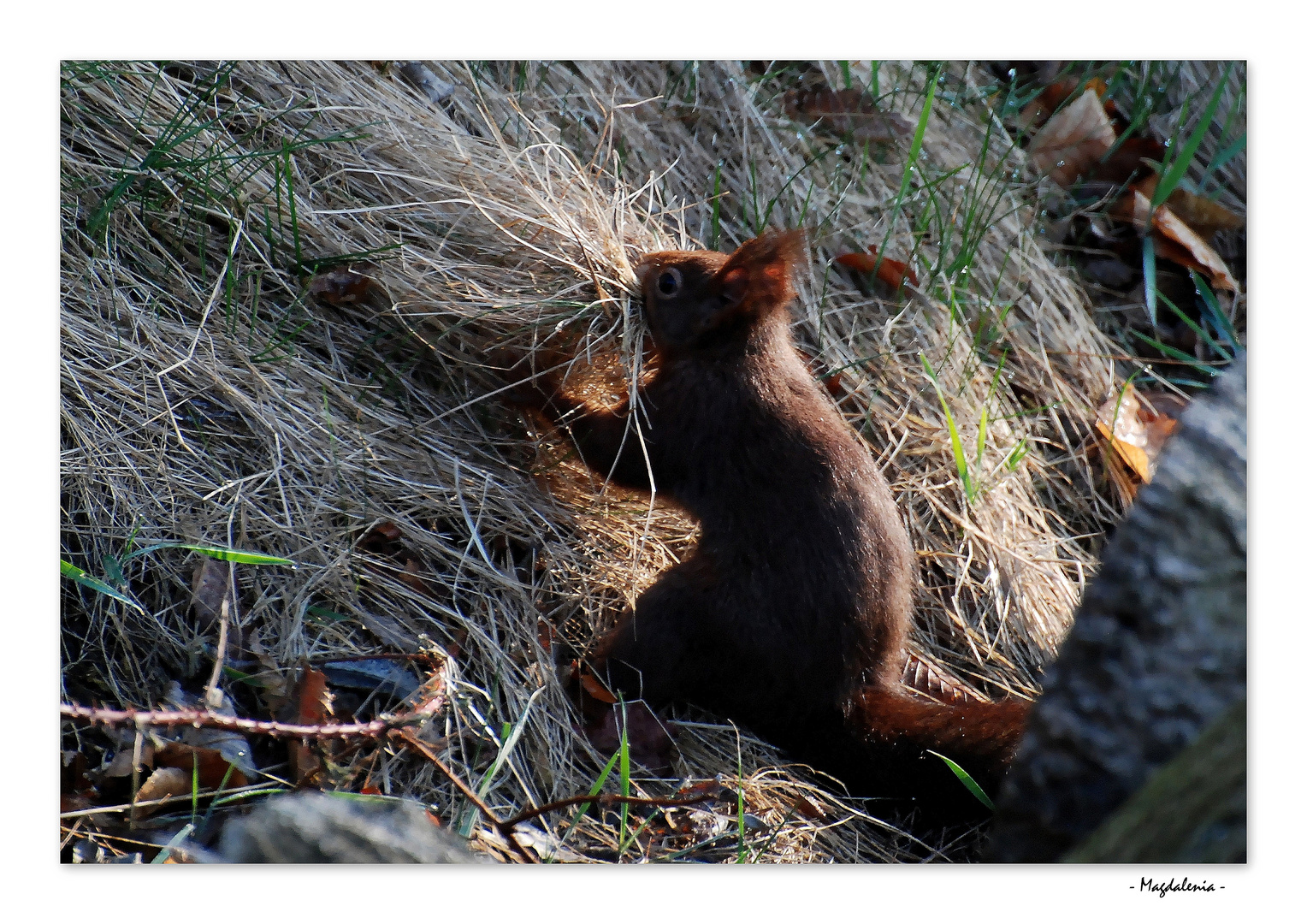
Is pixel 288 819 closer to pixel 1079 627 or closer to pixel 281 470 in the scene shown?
pixel 281 470

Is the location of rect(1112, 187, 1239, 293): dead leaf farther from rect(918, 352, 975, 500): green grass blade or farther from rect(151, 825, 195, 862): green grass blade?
rect(151, 825, 195, 862): green grass blade

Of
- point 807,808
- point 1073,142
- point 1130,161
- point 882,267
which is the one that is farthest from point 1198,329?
point 807,808

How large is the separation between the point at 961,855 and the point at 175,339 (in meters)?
1.74

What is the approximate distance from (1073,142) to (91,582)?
2.32 m

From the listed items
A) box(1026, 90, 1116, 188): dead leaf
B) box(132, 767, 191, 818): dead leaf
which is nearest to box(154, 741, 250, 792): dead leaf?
box(132, 767, 191, 818): dead leaf

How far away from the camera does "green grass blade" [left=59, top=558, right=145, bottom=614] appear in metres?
1.62

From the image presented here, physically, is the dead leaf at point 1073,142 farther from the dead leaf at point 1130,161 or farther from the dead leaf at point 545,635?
the dead leaf at point 545,635

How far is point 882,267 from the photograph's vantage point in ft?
8.41

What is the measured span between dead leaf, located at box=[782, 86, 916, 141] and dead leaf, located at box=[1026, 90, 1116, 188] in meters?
0.33

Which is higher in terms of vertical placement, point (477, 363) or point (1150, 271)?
point (1150, 271)

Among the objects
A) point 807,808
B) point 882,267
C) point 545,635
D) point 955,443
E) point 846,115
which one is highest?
point 846,115

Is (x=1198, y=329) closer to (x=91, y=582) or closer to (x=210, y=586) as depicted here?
(x=210, y=586)

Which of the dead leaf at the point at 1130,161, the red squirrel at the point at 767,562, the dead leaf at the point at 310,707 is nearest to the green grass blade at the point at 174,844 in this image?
the dead leaf at the point at 310,707

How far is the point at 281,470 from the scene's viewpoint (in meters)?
1.91
